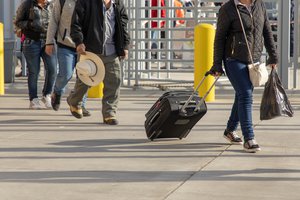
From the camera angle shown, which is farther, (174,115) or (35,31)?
(35,31)

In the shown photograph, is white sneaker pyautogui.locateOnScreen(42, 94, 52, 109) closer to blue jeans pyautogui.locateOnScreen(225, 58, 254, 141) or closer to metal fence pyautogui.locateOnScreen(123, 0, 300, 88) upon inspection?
metal fence pyautogui.locateOnScreen(123, 0, 300, 88)

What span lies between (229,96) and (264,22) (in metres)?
5.49

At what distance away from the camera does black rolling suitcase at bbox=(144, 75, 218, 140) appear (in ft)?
30.5

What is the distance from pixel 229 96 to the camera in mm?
14516

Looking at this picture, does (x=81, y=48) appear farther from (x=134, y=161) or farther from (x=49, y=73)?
(x=134, y=161)

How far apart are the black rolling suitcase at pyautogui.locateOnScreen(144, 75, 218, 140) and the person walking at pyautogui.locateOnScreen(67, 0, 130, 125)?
133 cm

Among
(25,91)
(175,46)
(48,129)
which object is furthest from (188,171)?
(175,46)

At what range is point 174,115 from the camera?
928 cm

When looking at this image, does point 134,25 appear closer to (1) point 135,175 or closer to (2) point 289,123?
(2) point 289,123

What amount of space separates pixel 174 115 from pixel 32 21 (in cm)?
378

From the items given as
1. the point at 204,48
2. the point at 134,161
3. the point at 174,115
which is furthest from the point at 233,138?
the point at 204,48

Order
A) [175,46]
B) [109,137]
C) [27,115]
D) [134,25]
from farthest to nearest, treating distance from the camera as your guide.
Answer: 1. [175,46]
2. [134,25]
3. [27,115]
4. [109,137]

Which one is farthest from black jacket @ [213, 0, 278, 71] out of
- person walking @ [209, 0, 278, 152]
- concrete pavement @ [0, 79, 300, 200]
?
concrete pavement @ [0, 79, 300, 200]

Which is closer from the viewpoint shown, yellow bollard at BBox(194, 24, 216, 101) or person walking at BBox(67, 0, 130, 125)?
person walking at BBox(67, 0, 130, 125)
